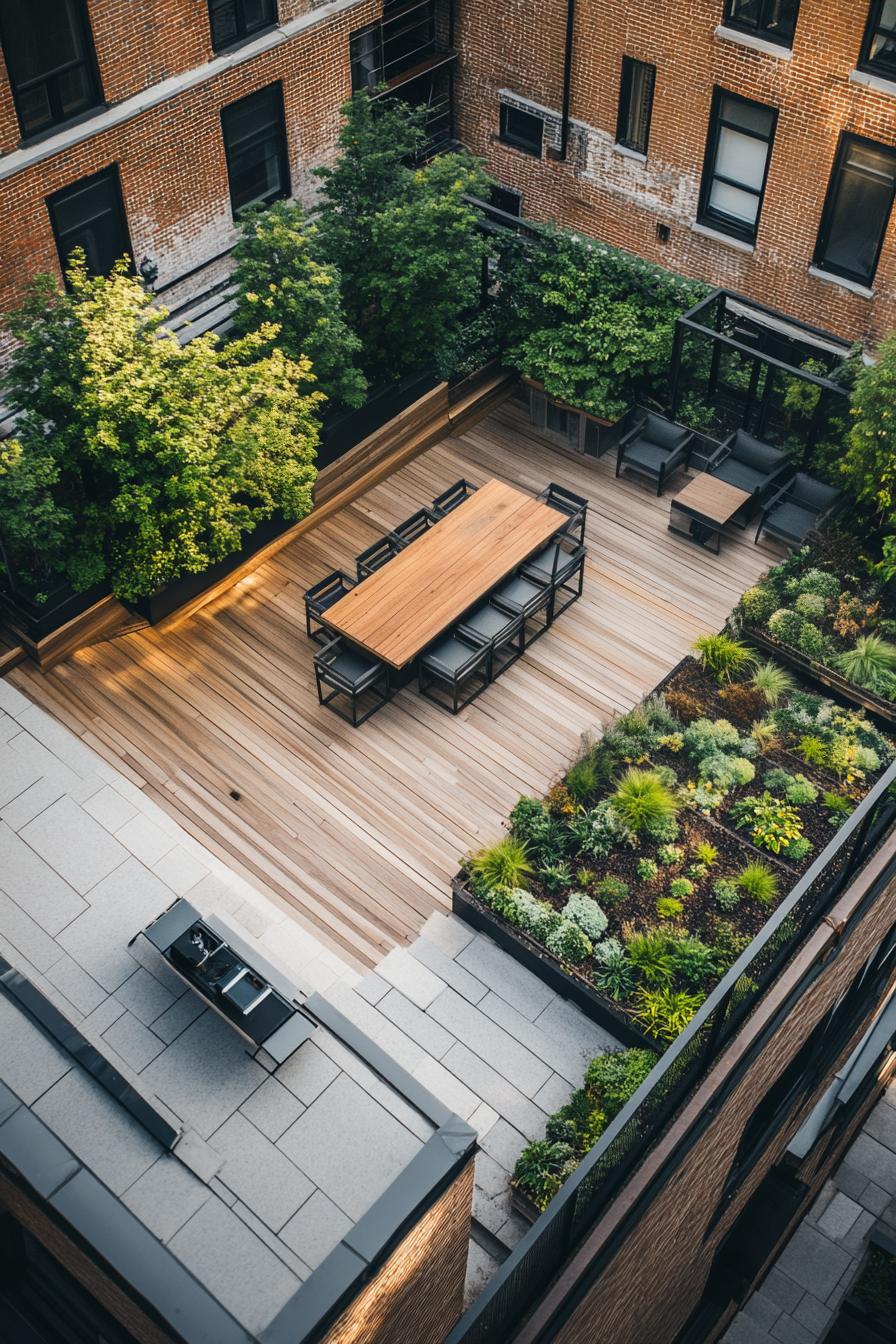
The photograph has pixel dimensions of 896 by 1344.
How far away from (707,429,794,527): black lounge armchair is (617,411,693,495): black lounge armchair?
0.56 m

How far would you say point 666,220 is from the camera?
22.8 m

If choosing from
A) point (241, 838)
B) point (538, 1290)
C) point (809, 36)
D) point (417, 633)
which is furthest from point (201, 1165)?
point (809, 36)

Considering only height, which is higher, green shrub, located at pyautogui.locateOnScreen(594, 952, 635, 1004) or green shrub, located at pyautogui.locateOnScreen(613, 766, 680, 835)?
green shrub, located at pyautogui.locateOnScreen(613, 766, 680, 835)

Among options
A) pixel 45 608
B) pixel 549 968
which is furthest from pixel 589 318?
pixel 549 968


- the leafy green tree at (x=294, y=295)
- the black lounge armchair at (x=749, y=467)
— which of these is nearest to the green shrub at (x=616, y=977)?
the black lounge armchair at (x=749, y=467)

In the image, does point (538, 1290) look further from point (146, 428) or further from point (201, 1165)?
point (146, 428)

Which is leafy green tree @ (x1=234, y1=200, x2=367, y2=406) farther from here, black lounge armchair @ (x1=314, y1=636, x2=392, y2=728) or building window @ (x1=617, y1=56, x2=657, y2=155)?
building window @ (x1=617, y1=56, x2=657, y2=155)

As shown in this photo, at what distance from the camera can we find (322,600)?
18969 mm

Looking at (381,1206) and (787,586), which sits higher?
(787,586)

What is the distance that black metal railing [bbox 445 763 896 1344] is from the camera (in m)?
9.72

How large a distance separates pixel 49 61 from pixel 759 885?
13744 mm

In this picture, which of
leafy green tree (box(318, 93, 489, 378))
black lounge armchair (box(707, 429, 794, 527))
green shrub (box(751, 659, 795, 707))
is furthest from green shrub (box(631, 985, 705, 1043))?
leafy green tree (box(318, 93, 489, 378))

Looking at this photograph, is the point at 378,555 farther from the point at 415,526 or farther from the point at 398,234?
the point at 398,234

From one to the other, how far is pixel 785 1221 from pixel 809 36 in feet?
52.5
